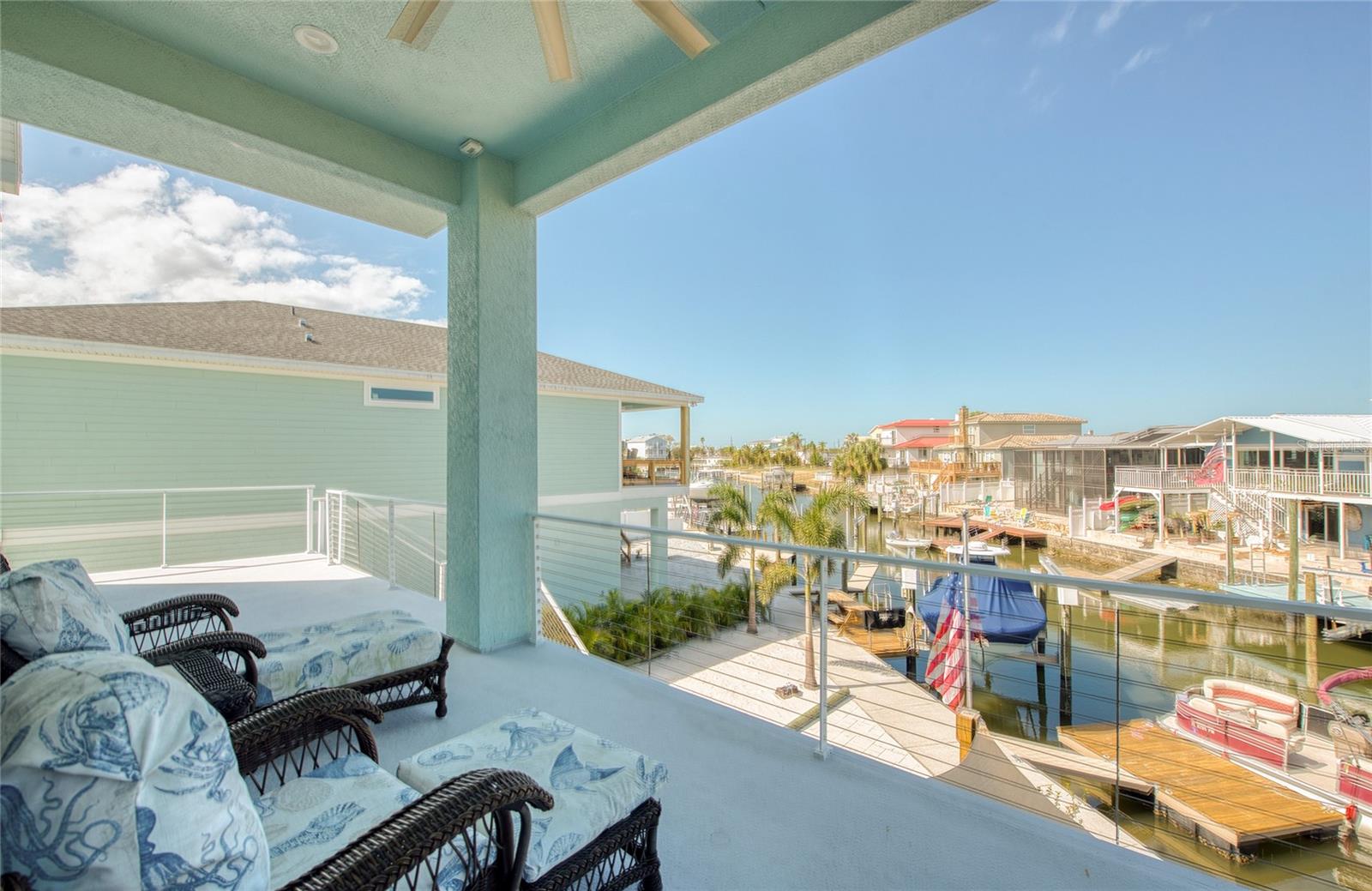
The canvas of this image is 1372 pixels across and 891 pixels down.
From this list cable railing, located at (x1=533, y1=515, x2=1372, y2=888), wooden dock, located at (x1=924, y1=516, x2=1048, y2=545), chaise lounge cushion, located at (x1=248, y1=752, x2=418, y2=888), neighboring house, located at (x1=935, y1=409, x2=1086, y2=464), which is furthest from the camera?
neighboring house, located at (x1=935, y1=409, x2=1086, y2=464)

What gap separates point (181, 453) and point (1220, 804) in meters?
12.4

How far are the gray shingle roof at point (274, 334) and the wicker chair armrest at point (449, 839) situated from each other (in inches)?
260

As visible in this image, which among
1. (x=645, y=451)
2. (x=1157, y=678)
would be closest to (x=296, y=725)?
(x=645, y=451)

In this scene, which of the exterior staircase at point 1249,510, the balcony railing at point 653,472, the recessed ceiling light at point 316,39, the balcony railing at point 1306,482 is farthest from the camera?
the exterior staircase at point 1249,510

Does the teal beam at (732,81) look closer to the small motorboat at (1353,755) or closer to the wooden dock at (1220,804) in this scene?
the wooden dock at (1220,804)

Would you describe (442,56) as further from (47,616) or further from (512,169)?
(47,616)

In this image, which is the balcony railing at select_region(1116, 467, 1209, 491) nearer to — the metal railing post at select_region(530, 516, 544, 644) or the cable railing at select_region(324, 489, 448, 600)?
the cable railing at select_region(324, 489, 448, 600)

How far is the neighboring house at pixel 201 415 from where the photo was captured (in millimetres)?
6188

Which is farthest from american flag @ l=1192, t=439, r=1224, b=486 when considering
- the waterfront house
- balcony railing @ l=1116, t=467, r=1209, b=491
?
the waterfront house

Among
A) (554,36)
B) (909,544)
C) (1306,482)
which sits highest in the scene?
(554,36)

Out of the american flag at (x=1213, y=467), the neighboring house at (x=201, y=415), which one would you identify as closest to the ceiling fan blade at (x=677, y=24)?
the neighboring house at (x=201, y=415)

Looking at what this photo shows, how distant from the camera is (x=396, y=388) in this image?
28.4ft

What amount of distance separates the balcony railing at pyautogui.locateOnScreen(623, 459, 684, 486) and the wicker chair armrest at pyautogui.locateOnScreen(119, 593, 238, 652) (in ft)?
28.5

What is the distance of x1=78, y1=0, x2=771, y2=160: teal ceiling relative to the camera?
2.39 metres
